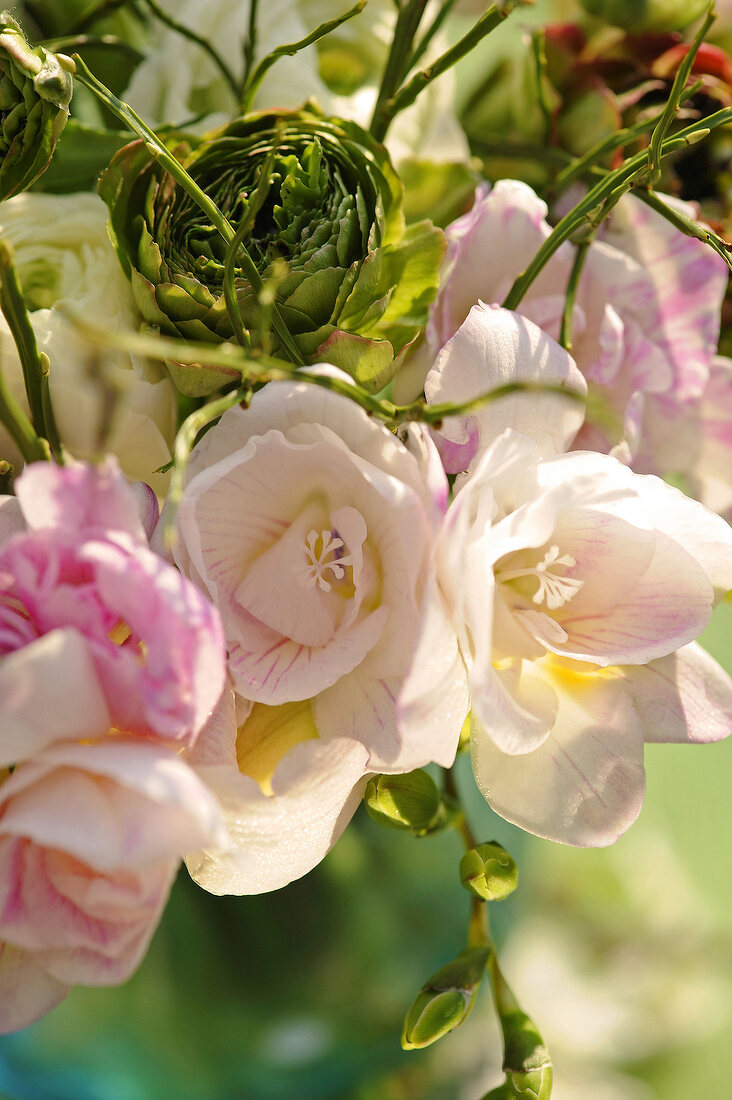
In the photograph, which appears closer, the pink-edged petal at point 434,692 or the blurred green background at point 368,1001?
the pink-edged petal at point 434,692

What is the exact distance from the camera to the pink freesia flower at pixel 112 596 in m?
0.16

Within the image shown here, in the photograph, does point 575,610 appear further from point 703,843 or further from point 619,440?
point 703,843

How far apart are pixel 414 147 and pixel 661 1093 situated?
0.44 meters

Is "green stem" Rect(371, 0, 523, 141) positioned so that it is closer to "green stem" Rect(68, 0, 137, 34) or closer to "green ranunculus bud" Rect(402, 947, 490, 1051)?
"green stem" Rect(68, 0, 137, 34)

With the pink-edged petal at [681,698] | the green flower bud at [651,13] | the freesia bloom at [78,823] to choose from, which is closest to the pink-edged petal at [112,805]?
the freesia bloom at [78,823]

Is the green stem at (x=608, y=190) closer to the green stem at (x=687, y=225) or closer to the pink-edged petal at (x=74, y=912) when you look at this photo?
the green stem at (x=687, y=225)

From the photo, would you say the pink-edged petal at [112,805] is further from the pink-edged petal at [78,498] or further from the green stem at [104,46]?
the green stem at [104,46]

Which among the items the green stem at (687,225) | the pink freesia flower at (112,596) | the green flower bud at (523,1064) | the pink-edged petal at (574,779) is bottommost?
the green flower bud at (523,1064)

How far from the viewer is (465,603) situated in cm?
18

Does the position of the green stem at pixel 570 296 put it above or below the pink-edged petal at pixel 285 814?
above

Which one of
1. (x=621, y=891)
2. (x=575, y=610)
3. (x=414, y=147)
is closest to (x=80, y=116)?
(x=414, y=147)

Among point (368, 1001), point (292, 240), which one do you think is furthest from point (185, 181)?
point (368, 1001)

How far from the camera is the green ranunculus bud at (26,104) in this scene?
19cm

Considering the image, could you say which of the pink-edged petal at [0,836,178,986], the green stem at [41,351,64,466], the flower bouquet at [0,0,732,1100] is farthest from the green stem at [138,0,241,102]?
the pink-edged petal at [0,836,178,986]
